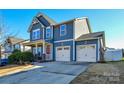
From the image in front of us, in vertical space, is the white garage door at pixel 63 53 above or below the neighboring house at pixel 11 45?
below

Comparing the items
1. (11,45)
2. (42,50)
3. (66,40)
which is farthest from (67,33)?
(11,45)

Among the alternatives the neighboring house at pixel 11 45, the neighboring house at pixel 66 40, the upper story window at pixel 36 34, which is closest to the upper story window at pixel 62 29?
the neighboring house at pixel 66 40

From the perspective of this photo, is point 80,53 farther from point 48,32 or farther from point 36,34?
point 36,34

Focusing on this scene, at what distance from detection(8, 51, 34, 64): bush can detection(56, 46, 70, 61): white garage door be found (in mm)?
2579

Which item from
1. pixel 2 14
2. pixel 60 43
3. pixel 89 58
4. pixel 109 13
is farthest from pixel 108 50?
pixel 2 14

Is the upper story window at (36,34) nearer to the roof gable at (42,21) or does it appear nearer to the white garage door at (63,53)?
the roof gable at (42,21)

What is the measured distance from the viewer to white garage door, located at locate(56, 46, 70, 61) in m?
16.2

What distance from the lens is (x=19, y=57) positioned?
1553 centimetres

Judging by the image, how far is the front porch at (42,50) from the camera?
17.2 meters

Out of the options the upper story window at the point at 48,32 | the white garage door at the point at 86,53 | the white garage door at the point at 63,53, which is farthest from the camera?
the upper story window at the point at 48,32

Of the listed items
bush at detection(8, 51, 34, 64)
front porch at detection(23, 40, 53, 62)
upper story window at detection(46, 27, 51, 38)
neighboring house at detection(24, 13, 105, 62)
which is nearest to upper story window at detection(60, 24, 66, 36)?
neighboring house at detection(24, 13, 105, 62)

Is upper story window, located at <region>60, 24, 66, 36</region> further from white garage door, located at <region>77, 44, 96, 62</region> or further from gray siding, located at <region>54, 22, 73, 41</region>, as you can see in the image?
white garage door, located at <region>77, 44, 96, 62</region>
